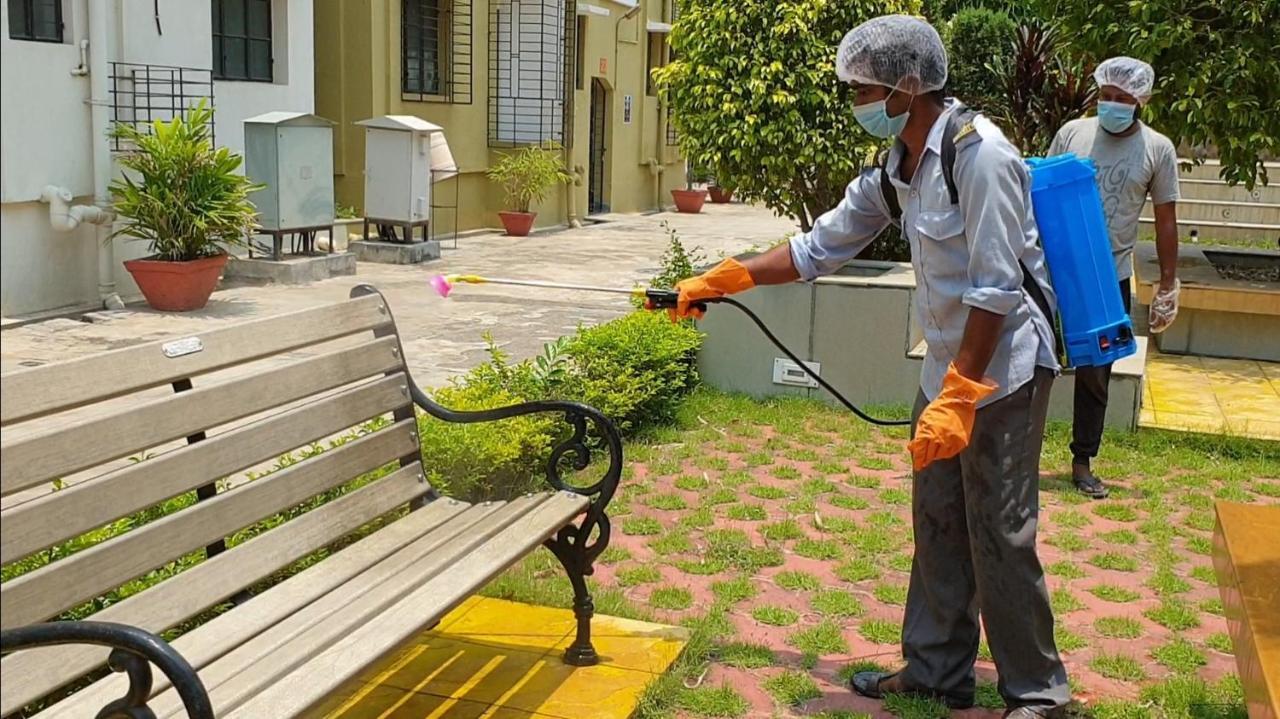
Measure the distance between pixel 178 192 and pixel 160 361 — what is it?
760 cm

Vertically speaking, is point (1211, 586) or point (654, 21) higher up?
point (654, 21)

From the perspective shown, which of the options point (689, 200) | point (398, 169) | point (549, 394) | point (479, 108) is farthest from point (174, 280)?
point (689, 200)

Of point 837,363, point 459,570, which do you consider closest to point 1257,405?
point 837,363

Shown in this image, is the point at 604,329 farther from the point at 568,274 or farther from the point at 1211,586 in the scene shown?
the point at 568,274

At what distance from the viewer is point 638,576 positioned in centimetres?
450

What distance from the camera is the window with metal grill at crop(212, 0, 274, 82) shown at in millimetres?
12219

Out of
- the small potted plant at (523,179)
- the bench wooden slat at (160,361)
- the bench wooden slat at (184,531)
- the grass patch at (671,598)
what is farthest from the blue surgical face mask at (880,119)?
the small potted plant at (523,179)

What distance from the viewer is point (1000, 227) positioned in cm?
299

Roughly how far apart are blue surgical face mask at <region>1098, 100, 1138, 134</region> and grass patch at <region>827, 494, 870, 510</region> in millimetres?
1948

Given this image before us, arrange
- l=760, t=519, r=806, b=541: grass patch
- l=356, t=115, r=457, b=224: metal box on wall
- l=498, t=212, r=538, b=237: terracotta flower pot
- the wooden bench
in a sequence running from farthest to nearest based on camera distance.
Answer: l=498, t=212, r=538, b=237: terracotta flower pot → l=356, t=115, r=457, b=224: metal box on wall → l=760, t=519, r=806, b=541: grass patch → the wooden bench

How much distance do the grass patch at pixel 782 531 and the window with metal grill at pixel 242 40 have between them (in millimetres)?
8801

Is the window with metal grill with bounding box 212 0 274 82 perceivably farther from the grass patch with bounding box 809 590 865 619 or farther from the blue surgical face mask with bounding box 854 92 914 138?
the blue surgical face mask with bounding box 854 92 914 138

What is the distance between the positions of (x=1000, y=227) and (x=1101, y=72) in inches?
120

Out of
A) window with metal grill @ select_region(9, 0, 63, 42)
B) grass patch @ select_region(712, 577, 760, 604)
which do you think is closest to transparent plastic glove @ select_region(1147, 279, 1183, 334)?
grass patch @ select_region(712, 577, 760, 604)
